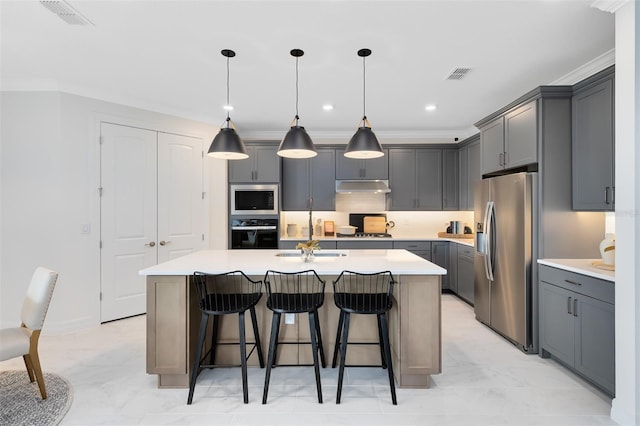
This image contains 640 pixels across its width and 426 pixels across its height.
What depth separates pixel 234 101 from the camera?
4.23 metres

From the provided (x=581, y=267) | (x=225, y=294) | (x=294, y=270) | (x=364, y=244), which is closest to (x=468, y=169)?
(x=364, y=244)

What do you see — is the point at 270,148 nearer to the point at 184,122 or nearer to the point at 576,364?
the point at 184,122

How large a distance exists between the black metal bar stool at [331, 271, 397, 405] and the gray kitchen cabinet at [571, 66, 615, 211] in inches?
72.9

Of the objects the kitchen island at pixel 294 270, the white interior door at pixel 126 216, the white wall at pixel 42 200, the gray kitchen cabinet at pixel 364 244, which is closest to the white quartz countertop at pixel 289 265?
the kitchen island at pixel 294 270

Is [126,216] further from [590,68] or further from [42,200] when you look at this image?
[590,68]

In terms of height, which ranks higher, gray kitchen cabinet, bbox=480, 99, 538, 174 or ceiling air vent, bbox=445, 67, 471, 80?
ceiling air vent, bbox=445, 67, 471, 80

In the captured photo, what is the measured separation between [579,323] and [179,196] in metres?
4.58

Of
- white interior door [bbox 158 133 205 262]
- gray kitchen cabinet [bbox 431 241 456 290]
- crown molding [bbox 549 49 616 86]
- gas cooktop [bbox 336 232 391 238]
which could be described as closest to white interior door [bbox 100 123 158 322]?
white interior door [bbox 158 133 205 262]

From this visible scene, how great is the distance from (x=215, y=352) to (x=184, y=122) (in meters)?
3.23

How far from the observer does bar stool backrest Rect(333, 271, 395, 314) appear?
2398 mm

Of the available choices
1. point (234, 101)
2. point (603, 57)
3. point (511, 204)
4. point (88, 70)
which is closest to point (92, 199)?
point (88, 70)

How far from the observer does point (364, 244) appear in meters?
5.28

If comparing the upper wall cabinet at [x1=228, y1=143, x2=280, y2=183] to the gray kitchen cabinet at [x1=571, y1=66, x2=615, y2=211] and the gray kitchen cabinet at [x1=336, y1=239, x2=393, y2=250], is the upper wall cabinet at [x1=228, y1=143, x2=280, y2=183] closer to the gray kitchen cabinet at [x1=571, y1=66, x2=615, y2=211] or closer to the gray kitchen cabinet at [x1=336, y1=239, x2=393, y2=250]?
the gray kitchen cabinet at [x1=336, y1=239, x2=393, y2=250]

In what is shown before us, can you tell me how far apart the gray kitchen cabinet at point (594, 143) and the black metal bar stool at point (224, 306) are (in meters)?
2.82
